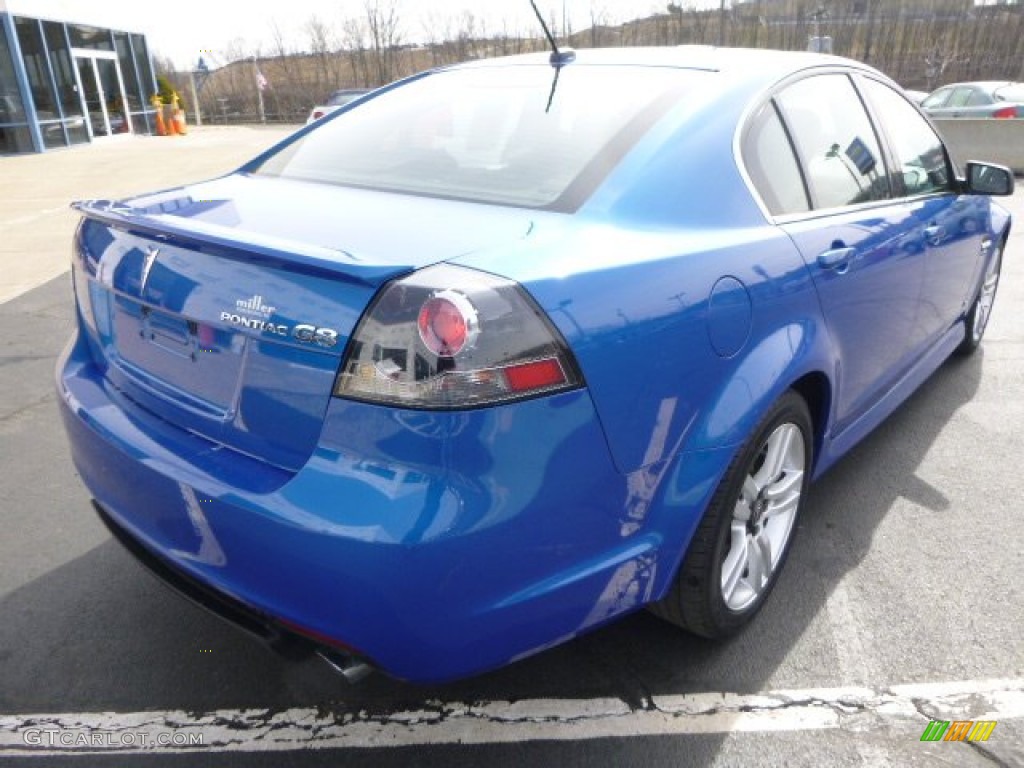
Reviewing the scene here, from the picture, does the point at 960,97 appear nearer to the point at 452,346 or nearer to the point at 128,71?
the point at 452,346

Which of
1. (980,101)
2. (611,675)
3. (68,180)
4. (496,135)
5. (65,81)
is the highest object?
(65,81)

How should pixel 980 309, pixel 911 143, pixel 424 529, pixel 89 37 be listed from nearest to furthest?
pixel 424 529 → pixel 911 143 → pixel 980 309 → pixel 89 37

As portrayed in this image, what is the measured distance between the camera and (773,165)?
2.42 m

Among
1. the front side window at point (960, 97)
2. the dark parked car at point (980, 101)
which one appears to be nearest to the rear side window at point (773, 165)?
the dark parked car at point (980, 101)

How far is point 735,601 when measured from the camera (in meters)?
2.37

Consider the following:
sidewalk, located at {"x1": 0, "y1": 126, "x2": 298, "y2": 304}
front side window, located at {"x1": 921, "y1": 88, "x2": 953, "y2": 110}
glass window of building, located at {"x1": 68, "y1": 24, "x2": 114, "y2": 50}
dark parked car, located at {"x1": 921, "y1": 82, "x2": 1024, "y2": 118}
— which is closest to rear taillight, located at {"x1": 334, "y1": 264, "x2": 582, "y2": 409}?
sidewalk, located at {"x1": 0, "y1": 126, "x2": 298, "y2": 304}

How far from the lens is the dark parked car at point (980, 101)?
15.1 m

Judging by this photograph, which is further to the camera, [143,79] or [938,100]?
[143,79]

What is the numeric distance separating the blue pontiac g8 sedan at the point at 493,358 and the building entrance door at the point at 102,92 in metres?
21.8

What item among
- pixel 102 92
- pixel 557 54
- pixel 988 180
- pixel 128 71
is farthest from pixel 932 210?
pixel 128 71

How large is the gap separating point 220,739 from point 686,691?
4.09ft

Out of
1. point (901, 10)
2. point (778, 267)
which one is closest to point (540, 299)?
point (778, 267)

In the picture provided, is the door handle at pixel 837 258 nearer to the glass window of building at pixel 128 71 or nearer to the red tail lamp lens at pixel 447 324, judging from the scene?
the red tail lamp lens at pixel 447 324

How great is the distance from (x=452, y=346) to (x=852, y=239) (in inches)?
64.5
